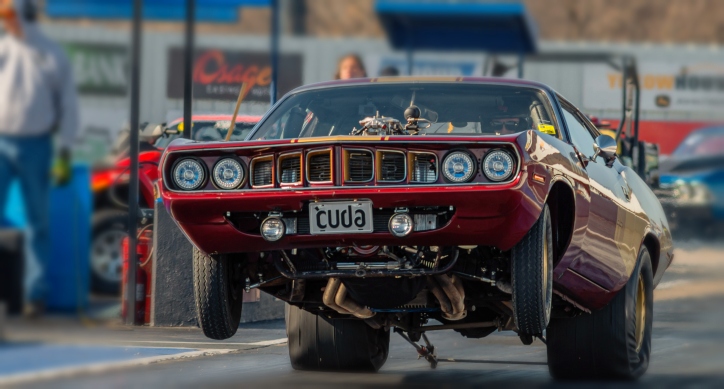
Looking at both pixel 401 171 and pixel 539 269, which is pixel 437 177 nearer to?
pixel 401 171

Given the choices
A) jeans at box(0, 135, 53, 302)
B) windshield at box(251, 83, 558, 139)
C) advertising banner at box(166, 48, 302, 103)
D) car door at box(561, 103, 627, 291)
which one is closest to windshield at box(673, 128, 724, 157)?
advertising banner at box(166, 48, 302, 103)

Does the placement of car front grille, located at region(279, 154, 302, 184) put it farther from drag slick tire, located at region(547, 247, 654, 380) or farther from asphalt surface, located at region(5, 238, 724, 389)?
drag slick tire, located at region(547, 247, 654, 380)

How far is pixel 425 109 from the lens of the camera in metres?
7.31

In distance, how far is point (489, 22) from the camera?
17.8 m

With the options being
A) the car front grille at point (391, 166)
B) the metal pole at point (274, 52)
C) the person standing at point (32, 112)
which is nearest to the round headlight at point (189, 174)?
the car front grille at point (391, 166)

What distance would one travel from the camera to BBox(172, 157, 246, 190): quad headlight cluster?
20.5 ft

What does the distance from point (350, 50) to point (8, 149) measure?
25681 millimetres

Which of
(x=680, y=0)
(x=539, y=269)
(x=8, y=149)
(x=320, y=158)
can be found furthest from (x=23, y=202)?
(x=680, y=0)

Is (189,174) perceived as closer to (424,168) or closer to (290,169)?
(290,169)

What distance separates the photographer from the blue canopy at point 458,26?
57.0ft

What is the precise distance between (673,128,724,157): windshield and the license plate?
14.2 metres

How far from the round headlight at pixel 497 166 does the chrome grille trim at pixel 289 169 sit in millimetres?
838

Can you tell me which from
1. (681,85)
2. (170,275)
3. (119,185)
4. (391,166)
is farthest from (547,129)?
(681,85)

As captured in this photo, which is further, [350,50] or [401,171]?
[350,50]
